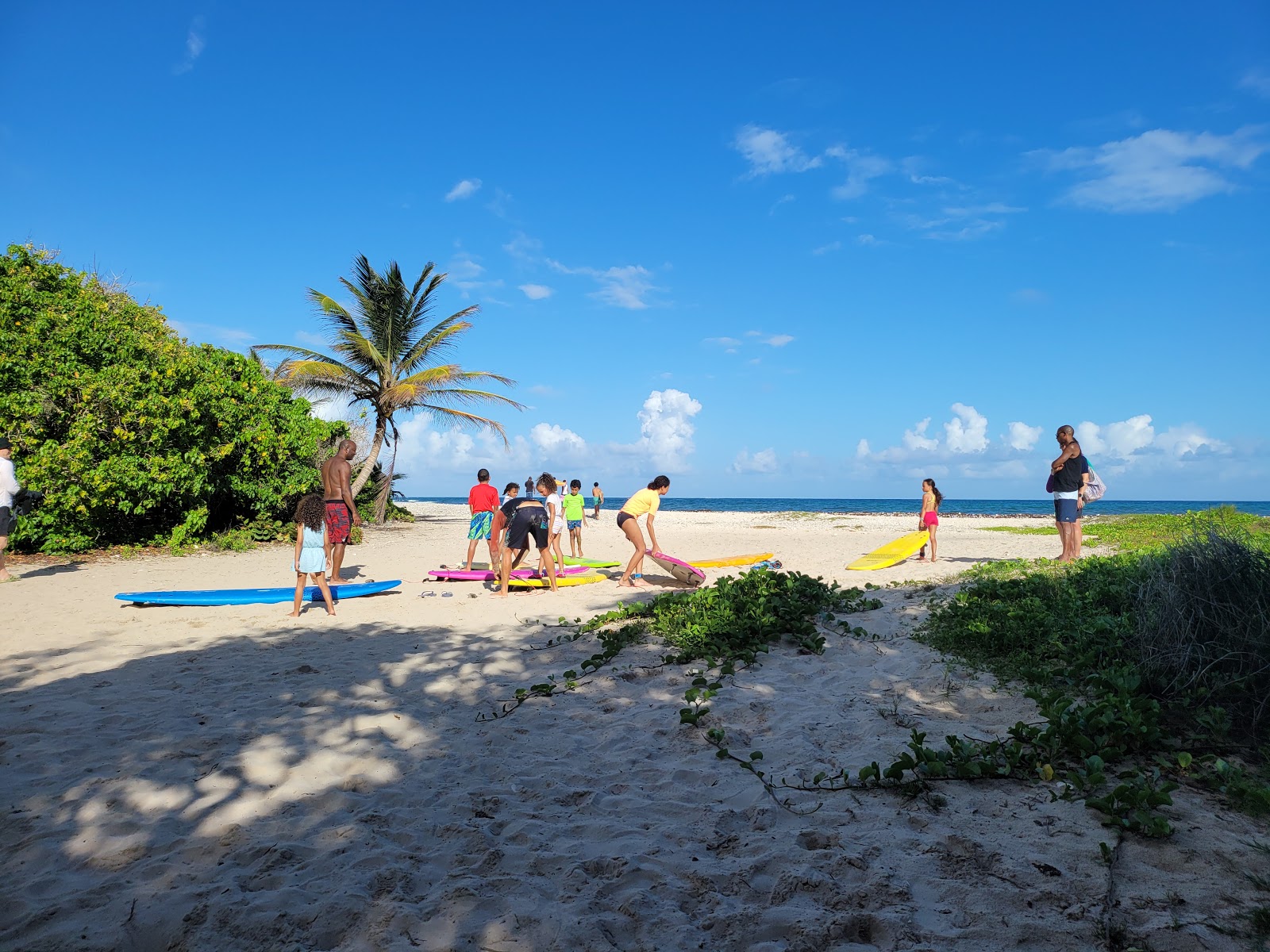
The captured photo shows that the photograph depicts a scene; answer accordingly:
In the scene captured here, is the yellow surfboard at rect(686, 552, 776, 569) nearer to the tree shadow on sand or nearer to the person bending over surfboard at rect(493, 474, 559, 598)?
the person bending over surfboard at rect(493, 474, 559, 598)

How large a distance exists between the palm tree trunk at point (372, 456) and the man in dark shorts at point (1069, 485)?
53.7 feet

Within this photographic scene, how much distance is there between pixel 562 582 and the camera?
10.7 m

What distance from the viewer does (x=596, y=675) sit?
571cm

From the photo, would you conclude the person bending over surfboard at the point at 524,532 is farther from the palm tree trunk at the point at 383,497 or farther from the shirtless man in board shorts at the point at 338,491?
the palm tree trunk at the point at 383,497

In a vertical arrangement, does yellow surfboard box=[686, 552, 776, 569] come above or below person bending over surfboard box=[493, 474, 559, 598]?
below

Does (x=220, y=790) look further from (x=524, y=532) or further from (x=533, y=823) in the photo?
(x=524, y=532)

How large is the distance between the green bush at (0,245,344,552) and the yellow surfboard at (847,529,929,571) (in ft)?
40.1

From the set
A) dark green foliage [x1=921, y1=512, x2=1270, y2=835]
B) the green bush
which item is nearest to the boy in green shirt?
the green bush

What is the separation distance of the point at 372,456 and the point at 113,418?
804 cm

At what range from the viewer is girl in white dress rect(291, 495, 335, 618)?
766 cm

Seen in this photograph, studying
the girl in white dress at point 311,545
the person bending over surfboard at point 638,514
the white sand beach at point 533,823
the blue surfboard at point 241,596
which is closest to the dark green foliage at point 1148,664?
the white sand beach at point 533,823

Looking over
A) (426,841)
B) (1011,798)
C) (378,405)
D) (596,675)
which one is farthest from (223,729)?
(378,405)

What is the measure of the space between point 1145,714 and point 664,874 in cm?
269

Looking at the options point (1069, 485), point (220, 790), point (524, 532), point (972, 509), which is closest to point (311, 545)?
point (524, 532)
